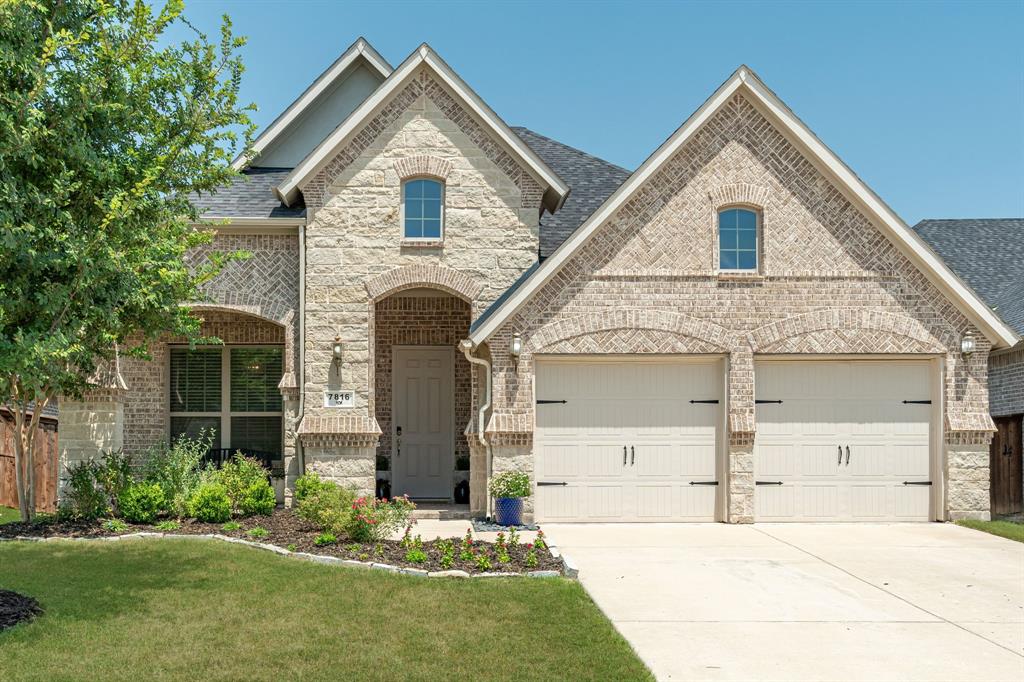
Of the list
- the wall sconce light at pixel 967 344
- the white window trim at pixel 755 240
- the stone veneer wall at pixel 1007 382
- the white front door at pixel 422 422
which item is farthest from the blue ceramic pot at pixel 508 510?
the stone veneer wall at pixel 1007 382

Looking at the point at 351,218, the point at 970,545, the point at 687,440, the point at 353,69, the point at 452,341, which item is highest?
the point at 353,69

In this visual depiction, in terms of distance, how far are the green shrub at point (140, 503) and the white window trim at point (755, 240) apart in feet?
29.7

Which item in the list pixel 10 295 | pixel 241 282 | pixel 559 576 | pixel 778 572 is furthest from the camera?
pixel 241 282

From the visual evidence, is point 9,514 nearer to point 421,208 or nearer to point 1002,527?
point 421,208

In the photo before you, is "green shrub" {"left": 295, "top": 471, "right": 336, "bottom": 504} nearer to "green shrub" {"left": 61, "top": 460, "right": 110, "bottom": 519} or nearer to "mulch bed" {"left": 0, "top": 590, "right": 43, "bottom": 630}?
"green shrub" {"left": 61, "top": 460, "right": 110, "bottom": 519}

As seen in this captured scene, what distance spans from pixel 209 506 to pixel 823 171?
10.6 metres

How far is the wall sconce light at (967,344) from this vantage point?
43.3ft

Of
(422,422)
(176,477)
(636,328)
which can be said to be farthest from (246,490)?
(636,328)

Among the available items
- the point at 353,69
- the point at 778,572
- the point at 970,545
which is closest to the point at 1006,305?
the point at 970,545

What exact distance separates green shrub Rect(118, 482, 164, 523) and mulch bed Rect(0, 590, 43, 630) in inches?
155

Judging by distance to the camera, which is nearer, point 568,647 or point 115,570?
point 568,647

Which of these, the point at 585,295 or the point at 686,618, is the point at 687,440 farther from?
the point at 686,618

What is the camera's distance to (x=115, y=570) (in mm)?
9148

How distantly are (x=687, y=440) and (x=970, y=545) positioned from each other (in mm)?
4145
